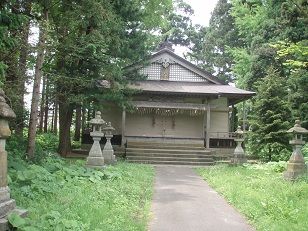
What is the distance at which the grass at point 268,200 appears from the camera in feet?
25.0

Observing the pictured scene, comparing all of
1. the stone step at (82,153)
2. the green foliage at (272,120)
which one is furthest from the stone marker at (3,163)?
the green foliage at (272,120)

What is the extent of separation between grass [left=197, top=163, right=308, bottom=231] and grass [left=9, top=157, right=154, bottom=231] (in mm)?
2335

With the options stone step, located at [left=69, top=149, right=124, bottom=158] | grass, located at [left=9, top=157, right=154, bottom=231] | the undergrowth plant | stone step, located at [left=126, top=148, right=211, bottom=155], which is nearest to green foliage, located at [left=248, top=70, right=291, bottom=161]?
stone step, located at [left=126, top=148, right=211, bottom=155]

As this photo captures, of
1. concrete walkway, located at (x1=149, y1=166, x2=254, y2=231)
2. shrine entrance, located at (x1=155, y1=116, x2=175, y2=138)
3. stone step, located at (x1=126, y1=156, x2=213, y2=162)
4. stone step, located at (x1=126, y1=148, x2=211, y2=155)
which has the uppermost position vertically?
shrine entrance, located at (x1=155, y1=116, x2=175, y2=138)

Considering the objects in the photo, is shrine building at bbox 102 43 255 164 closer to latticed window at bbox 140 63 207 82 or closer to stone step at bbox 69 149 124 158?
latticed window at bbox 140 63 207 82

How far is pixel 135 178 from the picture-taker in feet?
44.7

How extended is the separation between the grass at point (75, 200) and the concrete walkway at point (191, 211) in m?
0.36

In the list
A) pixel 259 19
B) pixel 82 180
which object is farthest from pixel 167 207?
pixel 259 19

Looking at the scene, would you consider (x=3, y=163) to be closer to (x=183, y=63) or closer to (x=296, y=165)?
(x=296, y=165)

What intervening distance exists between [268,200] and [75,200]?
4.60 m

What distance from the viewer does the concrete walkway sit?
25.2 ft

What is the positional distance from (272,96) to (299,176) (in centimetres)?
1129

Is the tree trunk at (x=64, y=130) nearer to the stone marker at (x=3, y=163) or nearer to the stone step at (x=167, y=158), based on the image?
the stone step at (x=167, y=158)

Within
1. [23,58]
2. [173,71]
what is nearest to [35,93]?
[23,58]
